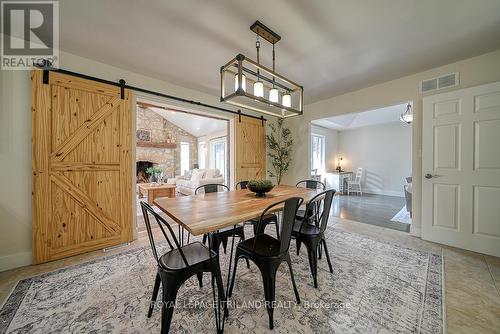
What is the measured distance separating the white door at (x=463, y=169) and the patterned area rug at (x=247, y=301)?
30.3 inches

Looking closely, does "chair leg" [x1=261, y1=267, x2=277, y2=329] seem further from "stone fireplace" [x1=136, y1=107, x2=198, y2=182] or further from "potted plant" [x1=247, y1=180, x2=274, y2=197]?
"stone fireplace" [x1=136, y1=107, x2=198, y2=182]

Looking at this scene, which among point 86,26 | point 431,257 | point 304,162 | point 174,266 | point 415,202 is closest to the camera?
point 174,266

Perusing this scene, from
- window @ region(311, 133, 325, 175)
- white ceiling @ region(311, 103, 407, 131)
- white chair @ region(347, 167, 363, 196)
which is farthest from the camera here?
window @ region(311, 133, 325, 175)

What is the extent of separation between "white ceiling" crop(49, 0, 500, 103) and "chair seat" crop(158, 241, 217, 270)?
2028 millimetres

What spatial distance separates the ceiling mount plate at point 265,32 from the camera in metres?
1.83

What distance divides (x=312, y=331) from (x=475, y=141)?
305 centimetres

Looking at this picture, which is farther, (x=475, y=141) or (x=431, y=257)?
(x=475, y=141)

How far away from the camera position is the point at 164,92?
3.10m

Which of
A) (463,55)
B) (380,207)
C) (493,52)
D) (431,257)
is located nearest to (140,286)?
(431,257)

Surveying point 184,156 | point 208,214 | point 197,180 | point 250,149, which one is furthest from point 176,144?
point 208,214

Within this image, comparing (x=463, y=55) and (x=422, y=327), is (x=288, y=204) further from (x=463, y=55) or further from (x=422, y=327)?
(x=463, y=55)

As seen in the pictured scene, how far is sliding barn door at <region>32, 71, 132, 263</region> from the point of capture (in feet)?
7.03

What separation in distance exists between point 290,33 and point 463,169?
2.83 m

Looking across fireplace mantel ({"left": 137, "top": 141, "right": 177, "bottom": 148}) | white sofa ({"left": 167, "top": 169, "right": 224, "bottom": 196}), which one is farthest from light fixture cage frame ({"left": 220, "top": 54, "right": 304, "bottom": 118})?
fireplace mantel ({"left": 137, "top": 141, "right": 177, "bottom": 148})
